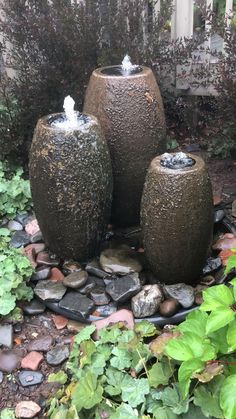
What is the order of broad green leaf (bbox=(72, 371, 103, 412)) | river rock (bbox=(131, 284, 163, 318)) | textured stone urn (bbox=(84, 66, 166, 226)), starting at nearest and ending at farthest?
broad green leaf (bbox=(72, 371, 103, 412)) < river rock (bbox=(131, 284, 163, 318)) < textured stone urn (bbox=(84, 66, 166, 226))

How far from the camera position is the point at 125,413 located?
5.88ft

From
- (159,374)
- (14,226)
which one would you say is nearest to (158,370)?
(159,374)

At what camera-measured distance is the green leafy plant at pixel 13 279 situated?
7.86ft

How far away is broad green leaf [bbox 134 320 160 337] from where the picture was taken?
2.16m

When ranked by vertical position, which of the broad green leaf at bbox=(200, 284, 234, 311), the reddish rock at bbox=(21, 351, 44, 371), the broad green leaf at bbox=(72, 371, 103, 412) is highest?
the broad green leaf at bbox=(200, 284, 234, 311)

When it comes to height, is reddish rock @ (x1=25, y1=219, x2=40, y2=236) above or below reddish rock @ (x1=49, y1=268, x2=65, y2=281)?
above

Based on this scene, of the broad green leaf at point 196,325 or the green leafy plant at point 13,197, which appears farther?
the green leafy plant at point 13,197

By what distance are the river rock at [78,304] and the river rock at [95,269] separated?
156mm

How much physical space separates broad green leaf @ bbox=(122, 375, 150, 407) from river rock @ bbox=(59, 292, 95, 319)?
58cm

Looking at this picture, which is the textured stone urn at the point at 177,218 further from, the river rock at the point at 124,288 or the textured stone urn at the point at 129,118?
the textured stone urn at the point at 129,118

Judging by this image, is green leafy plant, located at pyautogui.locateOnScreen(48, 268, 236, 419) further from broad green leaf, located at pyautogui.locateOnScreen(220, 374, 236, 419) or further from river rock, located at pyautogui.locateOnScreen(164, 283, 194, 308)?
river rock, located at pyautogui.locateOnScreen(164, 283, 194, 308)

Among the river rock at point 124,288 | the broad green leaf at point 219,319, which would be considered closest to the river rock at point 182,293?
the river rock at point 124,288

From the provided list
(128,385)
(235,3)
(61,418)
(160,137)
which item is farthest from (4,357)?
(235,3)

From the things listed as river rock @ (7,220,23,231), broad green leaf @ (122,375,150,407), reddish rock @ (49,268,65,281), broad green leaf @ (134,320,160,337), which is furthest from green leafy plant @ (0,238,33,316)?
broad green leaf @ (122,375,150,407)
